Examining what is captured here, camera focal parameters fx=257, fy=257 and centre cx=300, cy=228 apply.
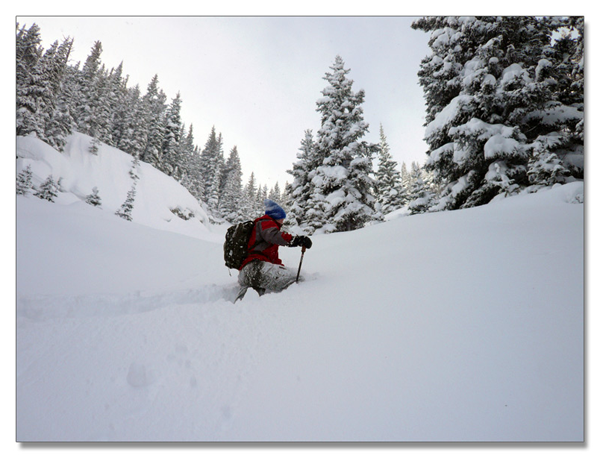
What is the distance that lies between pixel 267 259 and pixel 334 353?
8.05ft

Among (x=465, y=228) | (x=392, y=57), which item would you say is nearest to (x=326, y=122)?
(x=392, y=57)

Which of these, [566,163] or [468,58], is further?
[468,58]

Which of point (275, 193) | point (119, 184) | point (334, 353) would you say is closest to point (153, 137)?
point (119, 184)

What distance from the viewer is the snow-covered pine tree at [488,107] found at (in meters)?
7.54

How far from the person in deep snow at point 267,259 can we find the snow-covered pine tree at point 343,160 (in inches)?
430

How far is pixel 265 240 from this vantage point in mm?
4223

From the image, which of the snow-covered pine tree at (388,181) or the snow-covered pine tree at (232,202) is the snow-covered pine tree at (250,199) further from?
the snow-covered pine tree at (388,181)

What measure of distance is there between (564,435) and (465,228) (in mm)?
3605

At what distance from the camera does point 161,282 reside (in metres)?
4.83

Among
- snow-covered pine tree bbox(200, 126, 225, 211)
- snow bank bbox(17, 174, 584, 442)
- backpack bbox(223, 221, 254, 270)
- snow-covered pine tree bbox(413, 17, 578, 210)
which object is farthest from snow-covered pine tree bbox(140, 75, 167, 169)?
backpack bbox(223, 221, 254, 270)

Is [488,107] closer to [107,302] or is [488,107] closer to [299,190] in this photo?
[107,302]

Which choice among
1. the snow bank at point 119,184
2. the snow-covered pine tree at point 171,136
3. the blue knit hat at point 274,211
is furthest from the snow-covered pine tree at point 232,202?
the blue knit hat at point 274,211

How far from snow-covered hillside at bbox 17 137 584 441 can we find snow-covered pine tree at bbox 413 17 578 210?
508 centimetres

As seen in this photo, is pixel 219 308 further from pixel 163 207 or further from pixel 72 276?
pixel 163 207
